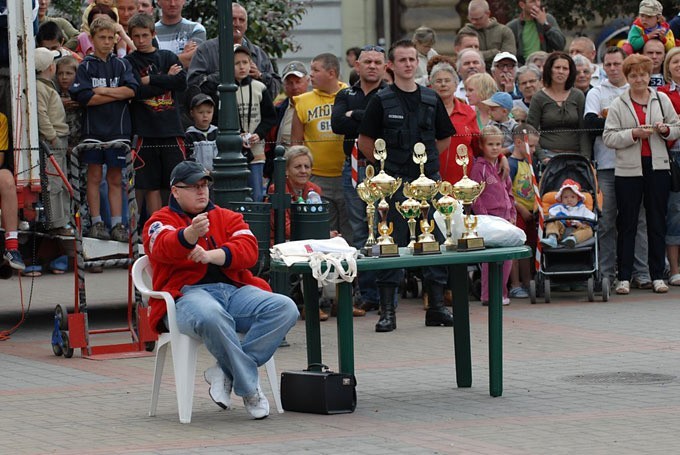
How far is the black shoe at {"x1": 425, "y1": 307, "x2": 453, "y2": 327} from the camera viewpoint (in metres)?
13.1

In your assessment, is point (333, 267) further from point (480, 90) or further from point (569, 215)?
point (480, 90)

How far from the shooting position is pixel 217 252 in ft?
30.3

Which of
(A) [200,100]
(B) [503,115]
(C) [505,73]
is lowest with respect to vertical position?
(B) [503,115]

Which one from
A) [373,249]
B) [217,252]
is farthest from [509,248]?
[217,252]

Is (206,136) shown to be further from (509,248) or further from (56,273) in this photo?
(509,248)

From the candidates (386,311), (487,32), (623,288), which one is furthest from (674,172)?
(487,32)

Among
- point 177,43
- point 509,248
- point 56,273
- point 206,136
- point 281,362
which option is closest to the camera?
point 509,248

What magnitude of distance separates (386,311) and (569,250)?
2536mm

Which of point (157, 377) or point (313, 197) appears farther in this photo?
point (313, 197)

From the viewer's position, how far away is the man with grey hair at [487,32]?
18531 millimetres

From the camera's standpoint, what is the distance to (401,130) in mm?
12648

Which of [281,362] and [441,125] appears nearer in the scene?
[281,362]

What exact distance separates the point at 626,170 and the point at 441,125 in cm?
292

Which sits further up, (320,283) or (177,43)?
(177,43)
